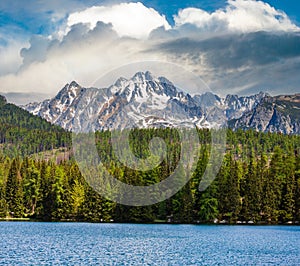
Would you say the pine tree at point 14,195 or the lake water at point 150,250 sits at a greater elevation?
the pine tree at point 14,195

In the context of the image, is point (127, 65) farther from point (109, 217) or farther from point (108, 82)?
point (109, 217)

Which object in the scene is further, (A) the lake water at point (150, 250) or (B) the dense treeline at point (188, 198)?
(B) the dense treeline at point (188, 198)

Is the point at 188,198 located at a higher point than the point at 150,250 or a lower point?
higher

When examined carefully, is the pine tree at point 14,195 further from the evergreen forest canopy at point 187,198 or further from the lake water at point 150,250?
the lake water at point 150,250

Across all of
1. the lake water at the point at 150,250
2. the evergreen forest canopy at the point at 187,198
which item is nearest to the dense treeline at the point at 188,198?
the evergreen forest canopy at the point at 187,198

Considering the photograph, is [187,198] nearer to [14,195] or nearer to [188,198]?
[188,198]

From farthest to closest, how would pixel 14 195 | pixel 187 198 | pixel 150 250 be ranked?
pixel 14 195, pixel 187 198, pixel 150 250

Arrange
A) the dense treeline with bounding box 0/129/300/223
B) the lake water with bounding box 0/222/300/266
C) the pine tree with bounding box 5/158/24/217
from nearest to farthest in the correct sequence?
1. the lake water with bounding box 0/222/300/266
2. the dense treeline with bounding box 0/129/300/223
3. the pine tree with bounding box 5/158/24/217

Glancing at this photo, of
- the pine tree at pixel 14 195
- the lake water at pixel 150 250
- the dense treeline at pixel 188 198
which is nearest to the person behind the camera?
the lake water at pixel 150 250

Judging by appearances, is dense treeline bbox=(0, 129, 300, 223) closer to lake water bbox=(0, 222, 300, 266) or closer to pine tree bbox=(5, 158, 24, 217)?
pine tree bbox=(5, 158, 24, 217)

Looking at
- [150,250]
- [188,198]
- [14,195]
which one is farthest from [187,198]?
[150,250]

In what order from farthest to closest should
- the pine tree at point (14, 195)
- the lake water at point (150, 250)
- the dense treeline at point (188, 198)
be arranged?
the pine tree at point (14, 195), the dense treeline at point (188, 198), the lake water at point (150, 250)

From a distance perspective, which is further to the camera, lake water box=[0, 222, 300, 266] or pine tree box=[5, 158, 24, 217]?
pine tree box=[5, 158, 24, 217]

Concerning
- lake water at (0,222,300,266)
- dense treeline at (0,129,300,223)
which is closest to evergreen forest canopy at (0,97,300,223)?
dense treeline at (0,129,300,223)
